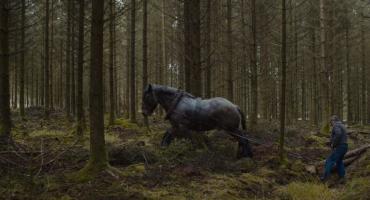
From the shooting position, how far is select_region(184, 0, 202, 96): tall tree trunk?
44.7ft

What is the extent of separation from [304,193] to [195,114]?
4236 millimetres

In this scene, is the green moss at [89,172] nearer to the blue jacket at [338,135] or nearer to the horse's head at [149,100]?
the horse's head at [149,100]

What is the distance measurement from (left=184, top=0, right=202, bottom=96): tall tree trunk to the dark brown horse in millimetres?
1221

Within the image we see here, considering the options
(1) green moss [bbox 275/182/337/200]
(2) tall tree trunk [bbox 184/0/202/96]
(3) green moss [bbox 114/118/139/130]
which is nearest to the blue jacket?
(1) green moss [bbox 275/182/337/200]

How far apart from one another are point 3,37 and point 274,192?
916 cm

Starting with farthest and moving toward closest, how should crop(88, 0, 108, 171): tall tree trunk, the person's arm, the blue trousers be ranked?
the person's arm, the blue trousers, crop(88, 0, 108, 171): tall tree trunk

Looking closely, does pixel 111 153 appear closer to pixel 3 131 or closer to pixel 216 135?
pixel 3 131

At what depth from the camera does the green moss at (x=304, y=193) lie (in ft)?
29.6

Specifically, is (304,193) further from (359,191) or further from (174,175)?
(174,175)

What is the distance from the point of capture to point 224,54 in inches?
1000

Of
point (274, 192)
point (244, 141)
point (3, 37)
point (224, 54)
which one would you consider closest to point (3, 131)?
point (3, 37)

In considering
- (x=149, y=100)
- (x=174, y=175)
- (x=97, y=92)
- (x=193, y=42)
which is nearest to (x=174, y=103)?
(x=149, y=100)

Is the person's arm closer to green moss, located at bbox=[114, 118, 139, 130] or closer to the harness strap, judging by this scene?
the harness strap

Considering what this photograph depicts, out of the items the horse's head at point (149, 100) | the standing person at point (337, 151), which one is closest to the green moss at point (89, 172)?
the horse's head at point (149, 100)
